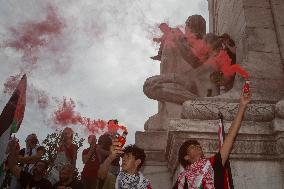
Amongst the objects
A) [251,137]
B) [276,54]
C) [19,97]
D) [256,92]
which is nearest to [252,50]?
[276,54]

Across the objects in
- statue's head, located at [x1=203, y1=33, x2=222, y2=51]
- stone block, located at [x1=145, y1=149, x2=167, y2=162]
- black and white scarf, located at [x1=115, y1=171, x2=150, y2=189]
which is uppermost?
statue's head, located at [x1=203, y1=33, x2=222, y2=51]

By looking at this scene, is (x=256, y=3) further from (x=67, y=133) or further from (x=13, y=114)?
(x=13, y=114)

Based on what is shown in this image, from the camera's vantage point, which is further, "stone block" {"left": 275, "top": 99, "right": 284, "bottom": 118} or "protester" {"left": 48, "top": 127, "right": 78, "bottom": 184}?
"protester" {"left": 48, "top": 127, "right": 78, "bottom": 184}

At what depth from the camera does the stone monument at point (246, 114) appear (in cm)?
517

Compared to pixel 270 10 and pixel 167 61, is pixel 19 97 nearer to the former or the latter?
pixel 167 61

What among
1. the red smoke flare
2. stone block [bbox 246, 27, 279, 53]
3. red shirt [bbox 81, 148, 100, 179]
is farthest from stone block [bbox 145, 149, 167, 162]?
stone block [bbox 246, 27, 279, 53]

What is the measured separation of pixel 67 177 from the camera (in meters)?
5.86

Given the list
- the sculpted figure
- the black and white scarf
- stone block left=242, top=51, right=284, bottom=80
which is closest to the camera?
the black and white scarf

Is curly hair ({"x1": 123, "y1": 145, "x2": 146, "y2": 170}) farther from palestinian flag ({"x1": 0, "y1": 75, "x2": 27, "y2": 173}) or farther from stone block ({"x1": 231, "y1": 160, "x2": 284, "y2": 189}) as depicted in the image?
palestinian flag ({"x1": 0, "y1": 75, "x2": 27, "y2": 173})

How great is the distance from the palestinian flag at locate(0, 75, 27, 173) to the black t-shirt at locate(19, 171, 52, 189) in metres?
0.90

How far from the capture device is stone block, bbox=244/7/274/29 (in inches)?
272

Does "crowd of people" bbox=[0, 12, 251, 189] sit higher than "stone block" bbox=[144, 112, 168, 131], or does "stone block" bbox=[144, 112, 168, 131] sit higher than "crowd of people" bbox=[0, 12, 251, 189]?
"stone block" bbox=[144, 112, 168, 131]

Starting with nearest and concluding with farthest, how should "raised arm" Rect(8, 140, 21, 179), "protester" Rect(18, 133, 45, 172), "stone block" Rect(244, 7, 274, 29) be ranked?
"raised arm" Rect(8, 140, 21, 179)
"protester" Rect(18, 133, 45, 172)
"stone block" Rect(244, 7, 274, 29)

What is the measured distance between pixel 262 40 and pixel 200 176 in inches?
152
